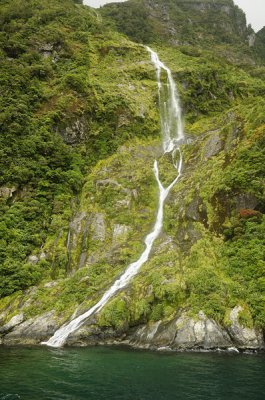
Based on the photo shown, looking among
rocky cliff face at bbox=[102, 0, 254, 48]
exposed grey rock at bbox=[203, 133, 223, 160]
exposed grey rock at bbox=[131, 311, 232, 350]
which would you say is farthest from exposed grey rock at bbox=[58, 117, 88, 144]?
rocky cliff face at bbox=[102, 0, 254, 48]

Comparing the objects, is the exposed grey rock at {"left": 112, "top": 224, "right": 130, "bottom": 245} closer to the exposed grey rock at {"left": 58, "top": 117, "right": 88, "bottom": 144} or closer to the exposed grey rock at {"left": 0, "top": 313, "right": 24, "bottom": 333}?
the exposed grey rock at {"left": 0, "top": 313, "right": 24, "bottom": 333}

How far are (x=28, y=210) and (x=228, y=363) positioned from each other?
84.2 feet

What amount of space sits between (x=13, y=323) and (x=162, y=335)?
38.0 ft

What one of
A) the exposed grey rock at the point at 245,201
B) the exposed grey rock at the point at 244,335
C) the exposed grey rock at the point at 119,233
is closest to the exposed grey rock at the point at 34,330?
the exposed grey rock at the point at 119,233

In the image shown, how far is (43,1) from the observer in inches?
3017

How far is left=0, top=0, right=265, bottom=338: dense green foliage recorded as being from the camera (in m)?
30.2

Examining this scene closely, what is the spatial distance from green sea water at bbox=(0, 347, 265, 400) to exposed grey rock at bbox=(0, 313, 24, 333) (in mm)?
5732

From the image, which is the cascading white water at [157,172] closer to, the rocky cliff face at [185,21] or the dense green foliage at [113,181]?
the dense green foliage at [113,181]

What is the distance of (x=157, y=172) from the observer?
4869 centimetres

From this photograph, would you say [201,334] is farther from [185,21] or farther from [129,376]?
[185,21]

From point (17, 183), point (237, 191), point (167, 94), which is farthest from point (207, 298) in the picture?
point (167, 94)

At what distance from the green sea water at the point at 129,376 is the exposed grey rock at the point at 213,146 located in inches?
1039

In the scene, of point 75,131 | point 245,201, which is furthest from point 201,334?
point 75,131

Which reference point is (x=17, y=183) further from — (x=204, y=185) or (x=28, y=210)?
(x=204, y=185)
